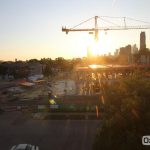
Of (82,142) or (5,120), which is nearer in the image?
(82,142)

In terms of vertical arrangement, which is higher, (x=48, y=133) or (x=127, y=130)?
(x=127, y=130)

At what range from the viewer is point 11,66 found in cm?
7700

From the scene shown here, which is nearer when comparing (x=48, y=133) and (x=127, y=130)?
(x=127, y=130)

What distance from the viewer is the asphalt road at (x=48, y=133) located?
1717cm

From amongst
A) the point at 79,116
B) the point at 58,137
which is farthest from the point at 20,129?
the point at 79,116

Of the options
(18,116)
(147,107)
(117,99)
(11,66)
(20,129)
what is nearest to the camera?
(147,107)

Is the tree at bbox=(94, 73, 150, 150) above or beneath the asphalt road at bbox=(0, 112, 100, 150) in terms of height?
above

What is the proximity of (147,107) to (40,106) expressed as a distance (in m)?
15.7

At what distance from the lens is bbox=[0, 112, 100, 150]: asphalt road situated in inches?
676

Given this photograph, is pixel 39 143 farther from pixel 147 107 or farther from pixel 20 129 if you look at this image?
pixel 147 107

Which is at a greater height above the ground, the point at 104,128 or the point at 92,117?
the point at 104,128

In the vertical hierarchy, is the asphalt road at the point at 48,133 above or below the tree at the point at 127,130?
below

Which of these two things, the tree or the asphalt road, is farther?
the asphalt road

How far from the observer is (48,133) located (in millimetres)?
19500
